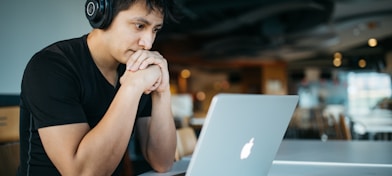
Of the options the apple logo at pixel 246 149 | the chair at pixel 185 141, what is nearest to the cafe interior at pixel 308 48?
the chair at pixel 185 141

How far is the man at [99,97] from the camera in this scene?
1.12m

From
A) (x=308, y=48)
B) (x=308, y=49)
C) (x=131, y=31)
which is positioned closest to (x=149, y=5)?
(x=131, y=31)

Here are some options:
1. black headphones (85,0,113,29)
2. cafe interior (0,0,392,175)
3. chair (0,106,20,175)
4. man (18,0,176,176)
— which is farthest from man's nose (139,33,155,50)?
cafe interior (0,0,392,175)

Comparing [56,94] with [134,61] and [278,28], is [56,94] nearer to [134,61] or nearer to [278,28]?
[134,61]

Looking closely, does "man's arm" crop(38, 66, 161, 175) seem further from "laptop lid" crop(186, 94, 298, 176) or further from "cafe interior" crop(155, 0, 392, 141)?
"cafe interior" crop(155, 0, 392, 141)

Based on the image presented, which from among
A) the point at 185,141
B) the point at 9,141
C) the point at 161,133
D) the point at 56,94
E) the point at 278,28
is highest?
the point at 56,94

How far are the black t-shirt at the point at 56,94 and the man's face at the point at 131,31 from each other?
0.36 feet

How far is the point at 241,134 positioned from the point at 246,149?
82 millimetres

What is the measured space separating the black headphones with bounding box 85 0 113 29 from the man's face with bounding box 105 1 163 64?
0.02m

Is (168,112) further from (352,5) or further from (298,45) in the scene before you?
(298,45)

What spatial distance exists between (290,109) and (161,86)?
50cm

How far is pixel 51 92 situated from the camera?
46.1 inches

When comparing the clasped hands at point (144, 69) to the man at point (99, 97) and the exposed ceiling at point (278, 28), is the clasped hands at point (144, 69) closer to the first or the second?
the man at point (99, 97)

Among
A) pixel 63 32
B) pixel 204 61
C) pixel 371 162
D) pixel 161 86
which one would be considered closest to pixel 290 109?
pixel 161 86
